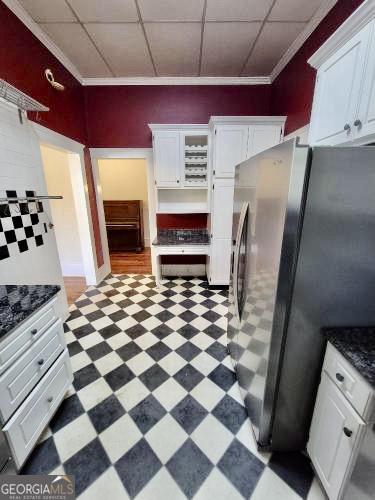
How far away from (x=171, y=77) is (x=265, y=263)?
9.91 feet

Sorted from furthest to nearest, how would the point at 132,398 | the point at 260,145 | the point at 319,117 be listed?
the point at 260,145
the point at 132,398
the point at 319,117

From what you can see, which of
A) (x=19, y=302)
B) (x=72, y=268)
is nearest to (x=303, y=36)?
(x=19, y=302)

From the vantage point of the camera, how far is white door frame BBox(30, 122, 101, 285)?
246 cm

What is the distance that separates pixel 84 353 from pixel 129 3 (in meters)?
2.95

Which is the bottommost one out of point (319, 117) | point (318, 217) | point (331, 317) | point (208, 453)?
point (208, 453)

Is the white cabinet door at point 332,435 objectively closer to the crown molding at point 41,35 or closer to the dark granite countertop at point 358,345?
the dark granite countertop at point 358,345

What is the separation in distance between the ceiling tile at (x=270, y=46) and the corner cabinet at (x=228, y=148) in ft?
2.05

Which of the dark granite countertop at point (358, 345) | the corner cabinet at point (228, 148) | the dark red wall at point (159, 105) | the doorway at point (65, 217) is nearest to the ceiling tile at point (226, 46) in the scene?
the dark red wall at point (159, 105)

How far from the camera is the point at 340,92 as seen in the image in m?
1.12

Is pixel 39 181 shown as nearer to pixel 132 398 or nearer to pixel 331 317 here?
pixel 132 398

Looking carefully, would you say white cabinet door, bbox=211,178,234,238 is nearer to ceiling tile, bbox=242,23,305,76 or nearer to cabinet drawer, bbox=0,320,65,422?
ceiling tile, bbox=242,23,305,76

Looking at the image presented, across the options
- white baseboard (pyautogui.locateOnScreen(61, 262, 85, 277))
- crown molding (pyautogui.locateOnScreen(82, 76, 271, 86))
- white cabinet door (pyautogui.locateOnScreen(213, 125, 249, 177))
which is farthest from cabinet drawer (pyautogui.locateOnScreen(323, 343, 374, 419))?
white baseboard (pyautogui.locateOnScreen(61, 262, 85, 277))

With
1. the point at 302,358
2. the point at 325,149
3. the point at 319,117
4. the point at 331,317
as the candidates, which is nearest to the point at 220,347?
the point at 302,358

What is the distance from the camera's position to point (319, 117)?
129 centimetres
